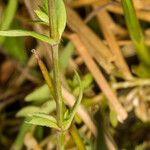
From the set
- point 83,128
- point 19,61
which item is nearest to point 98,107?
point 83,128

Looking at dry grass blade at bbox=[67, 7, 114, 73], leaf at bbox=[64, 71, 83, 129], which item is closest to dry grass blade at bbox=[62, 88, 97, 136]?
dry grass blade at bbox=[67, 7, 114, 73]

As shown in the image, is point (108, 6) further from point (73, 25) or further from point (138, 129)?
point (138, 129)

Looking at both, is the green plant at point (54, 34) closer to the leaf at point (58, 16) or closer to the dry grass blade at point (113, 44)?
the leaf at point (58, 16)

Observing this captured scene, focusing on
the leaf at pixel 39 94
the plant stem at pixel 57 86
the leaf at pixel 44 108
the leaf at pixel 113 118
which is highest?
the plant stem at pixel 57 86

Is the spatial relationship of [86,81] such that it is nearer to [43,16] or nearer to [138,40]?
[138,40]

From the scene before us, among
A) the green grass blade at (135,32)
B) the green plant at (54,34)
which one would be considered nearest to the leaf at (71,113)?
the green plant at (54,34)

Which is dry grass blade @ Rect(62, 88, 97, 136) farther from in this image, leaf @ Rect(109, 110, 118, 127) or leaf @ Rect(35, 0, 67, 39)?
leaf @ Rect(35, 0, 67, 39)
